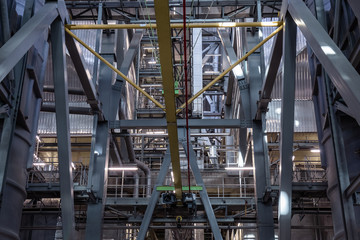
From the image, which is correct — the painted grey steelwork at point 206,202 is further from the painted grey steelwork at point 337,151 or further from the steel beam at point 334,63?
the steel beam at point 334,63

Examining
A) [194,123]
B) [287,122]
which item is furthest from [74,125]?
[287,122]

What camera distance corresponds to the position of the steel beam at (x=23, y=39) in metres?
9.25

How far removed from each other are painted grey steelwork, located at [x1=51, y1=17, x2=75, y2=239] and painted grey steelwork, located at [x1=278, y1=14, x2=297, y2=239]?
6.61 meters

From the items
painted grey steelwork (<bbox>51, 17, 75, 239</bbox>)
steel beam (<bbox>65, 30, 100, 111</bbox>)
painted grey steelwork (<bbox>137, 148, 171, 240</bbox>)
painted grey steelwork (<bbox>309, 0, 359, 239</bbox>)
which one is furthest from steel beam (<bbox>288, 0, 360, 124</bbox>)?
painted grey steelwork (<bbox>137, 148, 171, 240</bbox>)

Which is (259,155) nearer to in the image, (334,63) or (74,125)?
(334,63)

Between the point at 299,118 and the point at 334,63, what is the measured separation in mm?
18818

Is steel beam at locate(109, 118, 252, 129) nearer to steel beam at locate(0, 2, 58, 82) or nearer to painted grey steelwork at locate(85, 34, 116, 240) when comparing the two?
painted grey steelwork at locate(85, 34, 116, 240)

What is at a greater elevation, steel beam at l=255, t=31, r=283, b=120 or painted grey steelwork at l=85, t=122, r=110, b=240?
steel beam at l=255, t=31, r=283, b=120

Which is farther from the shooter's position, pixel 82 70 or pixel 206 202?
pixel 206 202

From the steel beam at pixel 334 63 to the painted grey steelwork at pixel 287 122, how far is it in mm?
1864

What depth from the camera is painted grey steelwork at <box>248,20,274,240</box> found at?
18688 millimetres

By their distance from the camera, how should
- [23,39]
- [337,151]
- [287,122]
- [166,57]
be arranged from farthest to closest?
[287,122]
[337,151]
[23,39]
[166,57]

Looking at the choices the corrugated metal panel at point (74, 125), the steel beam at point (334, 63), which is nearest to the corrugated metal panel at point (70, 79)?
the corrugated metal panel at point (74, 125)

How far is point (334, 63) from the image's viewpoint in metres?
8.43
